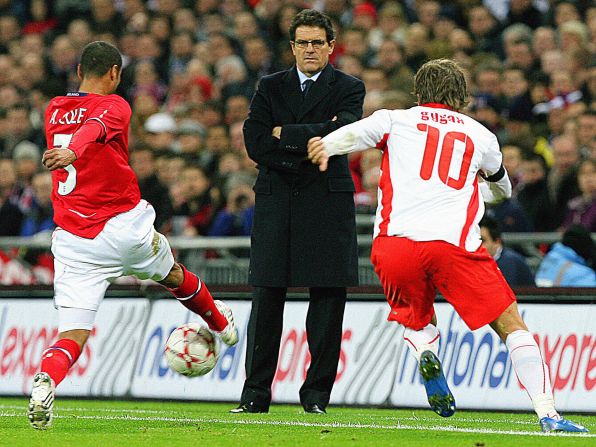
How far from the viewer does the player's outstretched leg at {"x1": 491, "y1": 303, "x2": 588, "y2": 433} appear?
868 centimetres

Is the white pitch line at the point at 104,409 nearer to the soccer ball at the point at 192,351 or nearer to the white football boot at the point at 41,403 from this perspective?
the soccer ball at the point at 192,351

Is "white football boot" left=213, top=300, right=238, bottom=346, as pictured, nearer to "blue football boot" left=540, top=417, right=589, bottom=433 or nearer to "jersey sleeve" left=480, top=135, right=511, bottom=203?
"jersey sleeve" left=480, top=135, right=511, bottom=203

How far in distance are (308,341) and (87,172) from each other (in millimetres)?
2318

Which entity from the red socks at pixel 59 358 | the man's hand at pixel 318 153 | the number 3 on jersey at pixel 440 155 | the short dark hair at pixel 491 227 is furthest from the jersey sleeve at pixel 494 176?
the short dark hair at pixel 491 227

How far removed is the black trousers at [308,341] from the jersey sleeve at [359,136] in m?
2.18

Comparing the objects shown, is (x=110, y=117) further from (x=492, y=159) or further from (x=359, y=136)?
(x=492, y=159)

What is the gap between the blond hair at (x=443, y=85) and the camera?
9148 mm

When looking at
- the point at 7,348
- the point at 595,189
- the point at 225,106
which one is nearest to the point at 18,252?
the point at 7,348

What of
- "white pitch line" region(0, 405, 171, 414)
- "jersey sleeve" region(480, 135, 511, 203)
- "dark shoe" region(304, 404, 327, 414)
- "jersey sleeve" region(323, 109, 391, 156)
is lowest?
"white pitch line" region(0, 405, 171, 414)

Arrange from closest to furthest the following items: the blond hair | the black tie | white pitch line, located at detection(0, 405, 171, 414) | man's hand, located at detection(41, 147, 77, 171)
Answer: man's hand, located at detection(41, 147, 77, 171)
the blond hair
the black tie
white pitch line, located at detection(0, 405, 171, 414)

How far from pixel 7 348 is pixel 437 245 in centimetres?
756

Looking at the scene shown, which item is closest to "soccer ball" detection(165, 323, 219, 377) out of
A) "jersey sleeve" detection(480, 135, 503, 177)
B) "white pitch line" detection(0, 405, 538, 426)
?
"white pitch line" detection(0, 405, 538, 426)

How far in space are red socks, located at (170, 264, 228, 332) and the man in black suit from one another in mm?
363

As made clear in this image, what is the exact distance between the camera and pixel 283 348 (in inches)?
538
